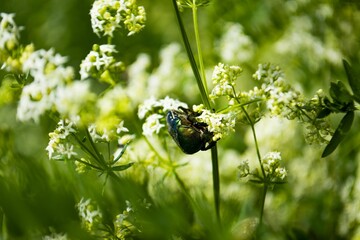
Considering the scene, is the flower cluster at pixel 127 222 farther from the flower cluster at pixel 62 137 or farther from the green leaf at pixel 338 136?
the green leaf at pixel 338 136

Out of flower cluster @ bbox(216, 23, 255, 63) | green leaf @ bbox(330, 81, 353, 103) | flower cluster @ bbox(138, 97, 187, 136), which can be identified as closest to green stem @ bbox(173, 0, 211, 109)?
flower cluster @ bbox(138, 97, 187, 136)

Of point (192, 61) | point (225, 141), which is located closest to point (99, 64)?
point (192, 61)

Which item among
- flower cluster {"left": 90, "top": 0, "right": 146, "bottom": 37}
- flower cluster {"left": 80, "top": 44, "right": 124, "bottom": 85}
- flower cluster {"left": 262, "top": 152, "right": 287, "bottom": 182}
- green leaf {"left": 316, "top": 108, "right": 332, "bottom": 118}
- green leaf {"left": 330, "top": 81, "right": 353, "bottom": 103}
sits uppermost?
flower cluster {"left": 90, "top": 0, "right": 146, "bottom": 37}

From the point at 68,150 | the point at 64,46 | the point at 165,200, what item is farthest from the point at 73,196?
the point at 64,46

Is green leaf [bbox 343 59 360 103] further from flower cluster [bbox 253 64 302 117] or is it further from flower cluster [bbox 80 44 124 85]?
flower cluster [bbox 80 44 124 85]

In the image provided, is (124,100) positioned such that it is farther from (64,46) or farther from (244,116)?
(64,46)

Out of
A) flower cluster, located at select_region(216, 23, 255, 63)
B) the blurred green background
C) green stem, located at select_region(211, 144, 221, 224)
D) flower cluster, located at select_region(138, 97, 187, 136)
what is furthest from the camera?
flower cluster, located at select_region(216, 23, 255, 63)

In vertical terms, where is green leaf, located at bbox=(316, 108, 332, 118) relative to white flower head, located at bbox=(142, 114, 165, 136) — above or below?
below

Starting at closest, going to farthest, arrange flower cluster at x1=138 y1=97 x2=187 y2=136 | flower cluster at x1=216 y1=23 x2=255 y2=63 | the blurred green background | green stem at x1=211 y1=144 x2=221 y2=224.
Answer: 1. the blurred green background
2. green stem at x1=211 y1=144 x2=221 y2=224
3. flower cluster at x1=138 y1=97 x2=187 y2=136
4. flower cluster at x1=216 y1=23 x2=255 y2=63
